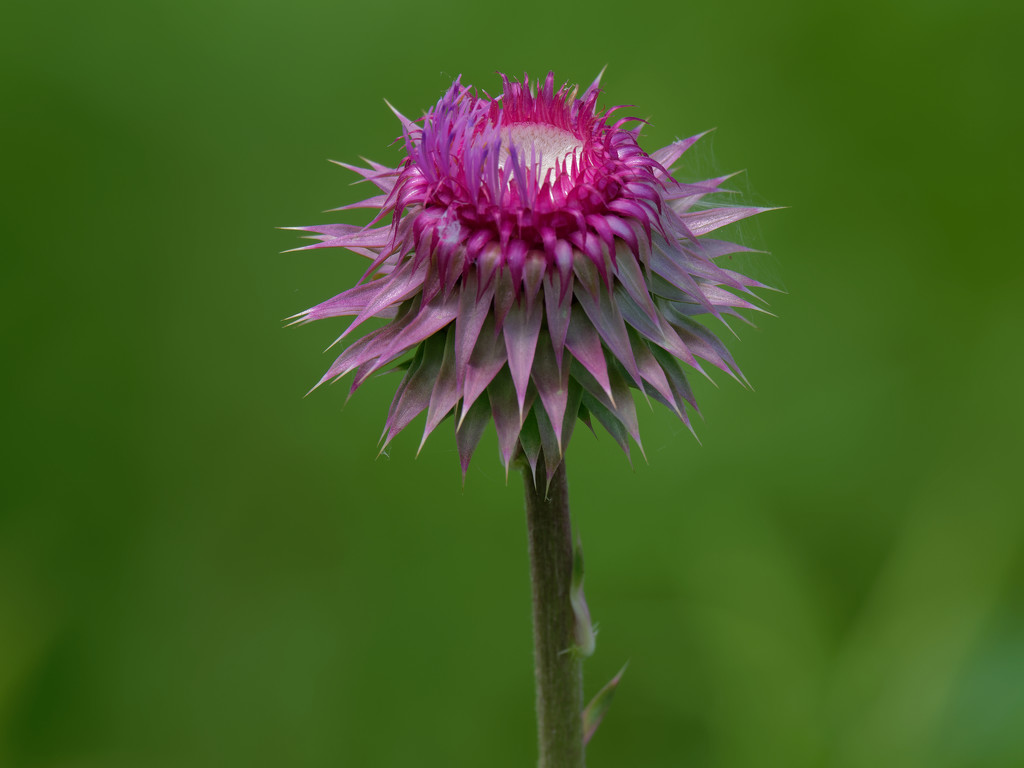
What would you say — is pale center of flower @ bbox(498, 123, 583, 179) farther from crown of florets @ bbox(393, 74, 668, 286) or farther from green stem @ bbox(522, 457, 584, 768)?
green stem @ bbox(522, 457, 584, 768)

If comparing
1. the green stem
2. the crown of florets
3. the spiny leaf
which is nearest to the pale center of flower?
the crown of florets

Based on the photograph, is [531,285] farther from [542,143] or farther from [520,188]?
[542,143]

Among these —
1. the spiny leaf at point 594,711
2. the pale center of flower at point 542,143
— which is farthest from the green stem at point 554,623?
the pale center of flower at point 542,143

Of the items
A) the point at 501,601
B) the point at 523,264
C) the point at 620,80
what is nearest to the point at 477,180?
the point at 523,264

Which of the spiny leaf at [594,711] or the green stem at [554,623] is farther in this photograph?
the spiny leaf at [594,711]

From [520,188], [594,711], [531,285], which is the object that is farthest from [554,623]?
[520,188]

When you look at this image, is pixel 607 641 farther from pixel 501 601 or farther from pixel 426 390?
pixel 426 390

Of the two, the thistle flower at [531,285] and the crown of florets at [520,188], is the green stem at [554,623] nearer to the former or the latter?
the thistle flower at [531,285]
